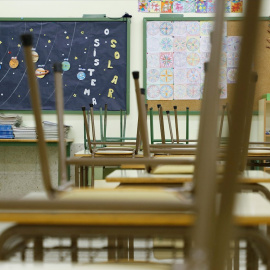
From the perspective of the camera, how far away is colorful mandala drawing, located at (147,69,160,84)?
5.11m

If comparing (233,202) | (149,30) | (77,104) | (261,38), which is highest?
(149,30)

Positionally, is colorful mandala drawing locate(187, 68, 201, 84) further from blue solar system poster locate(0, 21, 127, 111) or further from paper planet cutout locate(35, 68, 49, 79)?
paper planet cutout locate(35, 68, 49, 79)

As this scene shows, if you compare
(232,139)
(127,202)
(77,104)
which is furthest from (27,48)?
(77,104)

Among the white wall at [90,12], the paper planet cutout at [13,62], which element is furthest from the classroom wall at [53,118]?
the paper planet cutout at [13,62]

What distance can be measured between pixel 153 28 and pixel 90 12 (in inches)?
30.1

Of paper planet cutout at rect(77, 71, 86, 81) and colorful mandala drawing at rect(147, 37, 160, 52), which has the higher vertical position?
colorful mandala drawing at rect(147, 37, 160, 52)

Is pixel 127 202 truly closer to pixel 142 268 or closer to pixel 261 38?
pixel 142 268

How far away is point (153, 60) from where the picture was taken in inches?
201

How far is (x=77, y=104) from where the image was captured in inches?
200

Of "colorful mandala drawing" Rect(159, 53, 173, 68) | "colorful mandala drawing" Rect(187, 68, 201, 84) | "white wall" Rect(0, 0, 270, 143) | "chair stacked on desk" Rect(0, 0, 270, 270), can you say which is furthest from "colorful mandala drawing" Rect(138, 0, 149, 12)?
"chair stacked on desk" Rect(0, 0, 270, 270)

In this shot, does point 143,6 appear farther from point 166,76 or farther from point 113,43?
point 166,76

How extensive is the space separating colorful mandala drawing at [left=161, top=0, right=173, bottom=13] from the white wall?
14 centimetres

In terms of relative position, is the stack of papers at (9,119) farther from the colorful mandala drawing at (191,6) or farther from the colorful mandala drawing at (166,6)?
the colorful mandala drawing at (191,6)

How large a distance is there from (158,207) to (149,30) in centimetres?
470
